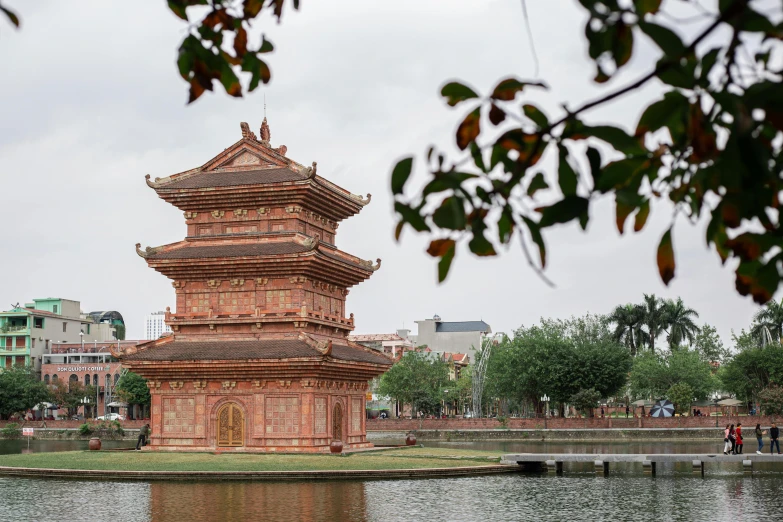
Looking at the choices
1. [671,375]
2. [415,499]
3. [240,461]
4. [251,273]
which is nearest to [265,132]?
[251,273]

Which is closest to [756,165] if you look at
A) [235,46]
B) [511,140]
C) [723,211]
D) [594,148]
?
[723,211]

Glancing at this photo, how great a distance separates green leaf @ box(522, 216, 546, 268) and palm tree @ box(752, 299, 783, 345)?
9335 centimetres

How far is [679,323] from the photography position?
101125mm

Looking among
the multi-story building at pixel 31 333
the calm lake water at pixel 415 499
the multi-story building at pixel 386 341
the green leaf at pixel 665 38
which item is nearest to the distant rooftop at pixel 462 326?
the multi-story building at pixel 386 341

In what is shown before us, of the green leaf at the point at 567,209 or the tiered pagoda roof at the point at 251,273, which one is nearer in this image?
the green leaf at the point at 567,209

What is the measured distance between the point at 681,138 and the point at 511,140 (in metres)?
0.70

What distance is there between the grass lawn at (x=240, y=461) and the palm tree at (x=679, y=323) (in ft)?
216

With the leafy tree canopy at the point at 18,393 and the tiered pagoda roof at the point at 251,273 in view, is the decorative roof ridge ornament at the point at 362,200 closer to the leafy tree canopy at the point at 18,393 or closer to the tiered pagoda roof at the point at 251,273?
the tiered pagoda roof at the point at 251,273

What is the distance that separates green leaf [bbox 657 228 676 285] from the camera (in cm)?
409

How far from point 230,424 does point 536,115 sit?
37.8 m

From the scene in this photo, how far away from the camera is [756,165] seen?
3588 mm

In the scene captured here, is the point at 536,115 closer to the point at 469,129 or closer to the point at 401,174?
the point at 469,129

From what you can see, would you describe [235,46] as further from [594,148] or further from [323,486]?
[323,486]

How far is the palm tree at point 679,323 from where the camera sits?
101 metres
